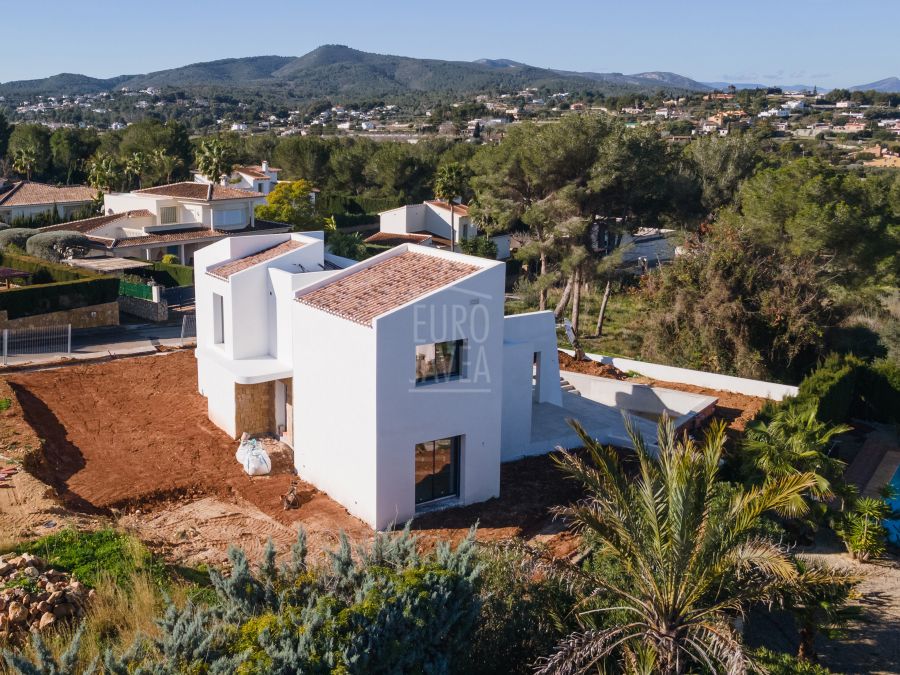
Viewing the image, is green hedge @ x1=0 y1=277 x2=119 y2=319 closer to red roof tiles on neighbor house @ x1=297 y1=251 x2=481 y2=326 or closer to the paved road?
the paved road

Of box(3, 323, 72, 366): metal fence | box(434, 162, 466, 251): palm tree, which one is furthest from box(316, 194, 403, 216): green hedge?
Result: box(3, 323, 72, 366): metal fence

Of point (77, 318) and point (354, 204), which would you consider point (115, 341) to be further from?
point (354, 204)

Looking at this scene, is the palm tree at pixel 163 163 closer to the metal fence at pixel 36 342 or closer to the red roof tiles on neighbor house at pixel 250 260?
the metal fence at pixel 36 342

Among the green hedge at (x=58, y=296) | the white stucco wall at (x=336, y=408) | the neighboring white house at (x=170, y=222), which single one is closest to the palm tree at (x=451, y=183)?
the neighboring white house at (x=170, y=222)

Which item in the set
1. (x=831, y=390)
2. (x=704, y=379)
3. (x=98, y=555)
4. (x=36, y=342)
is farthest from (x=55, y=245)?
(x=831, y=390)

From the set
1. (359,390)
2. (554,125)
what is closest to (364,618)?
(359,390)

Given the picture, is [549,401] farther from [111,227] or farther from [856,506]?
[111,227]
